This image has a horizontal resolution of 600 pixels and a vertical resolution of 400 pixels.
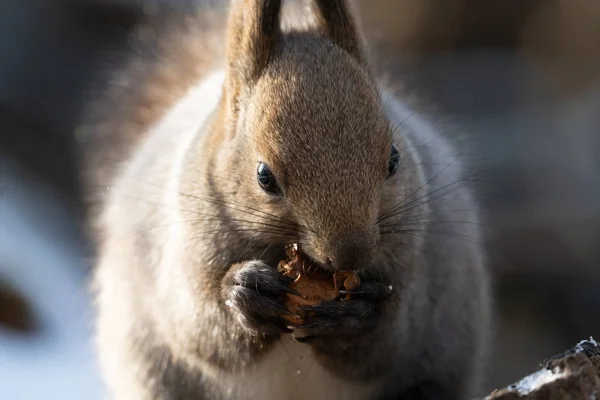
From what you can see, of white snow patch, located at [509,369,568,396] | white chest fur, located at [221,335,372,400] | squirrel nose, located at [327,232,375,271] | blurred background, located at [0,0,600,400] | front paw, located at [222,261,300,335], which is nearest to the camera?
white snow patch, located at [509,369,568,396]

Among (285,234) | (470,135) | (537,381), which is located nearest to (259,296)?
(285,234)

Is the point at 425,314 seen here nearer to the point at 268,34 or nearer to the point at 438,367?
the point at 438,367

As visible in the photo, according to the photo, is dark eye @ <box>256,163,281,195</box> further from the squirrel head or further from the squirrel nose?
the squirrel nose

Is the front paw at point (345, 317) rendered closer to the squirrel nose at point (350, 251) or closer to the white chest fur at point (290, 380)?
the white chest fur at point (290, 380)

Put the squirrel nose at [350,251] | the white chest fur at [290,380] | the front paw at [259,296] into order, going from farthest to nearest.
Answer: the white chest fur at [290,380] → the front paw at [259,296] → the squirrel nose at [350,251]

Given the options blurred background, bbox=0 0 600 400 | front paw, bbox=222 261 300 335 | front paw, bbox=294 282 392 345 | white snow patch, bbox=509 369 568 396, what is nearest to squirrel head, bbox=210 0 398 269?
front paw, bbox=222 261 300 335

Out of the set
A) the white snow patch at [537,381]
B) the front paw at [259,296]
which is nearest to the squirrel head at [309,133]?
the front paw at [259,296]
